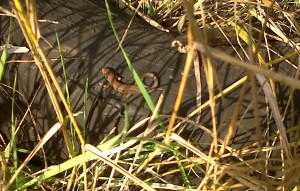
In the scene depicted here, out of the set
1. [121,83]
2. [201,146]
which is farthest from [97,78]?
[201,146]

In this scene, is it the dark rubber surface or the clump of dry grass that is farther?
the dark rubber surface

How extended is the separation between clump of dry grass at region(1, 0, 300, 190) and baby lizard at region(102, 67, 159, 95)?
81 millimetres

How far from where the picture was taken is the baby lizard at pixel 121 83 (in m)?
1.10

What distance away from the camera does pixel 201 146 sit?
3.59ft

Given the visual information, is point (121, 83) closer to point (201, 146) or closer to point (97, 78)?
point (97, 78)

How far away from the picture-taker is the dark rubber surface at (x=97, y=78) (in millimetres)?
1098

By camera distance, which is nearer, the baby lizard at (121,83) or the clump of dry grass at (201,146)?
the clump of dry grass at (201,146)

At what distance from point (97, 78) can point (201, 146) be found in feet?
0.95

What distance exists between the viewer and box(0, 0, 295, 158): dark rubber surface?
1.10 metres

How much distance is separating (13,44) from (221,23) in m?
0.61

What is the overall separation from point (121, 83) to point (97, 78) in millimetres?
59

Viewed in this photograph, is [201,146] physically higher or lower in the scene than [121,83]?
lower

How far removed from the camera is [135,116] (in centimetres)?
110

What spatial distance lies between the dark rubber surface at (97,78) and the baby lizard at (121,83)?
0.5 inches
